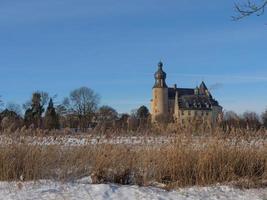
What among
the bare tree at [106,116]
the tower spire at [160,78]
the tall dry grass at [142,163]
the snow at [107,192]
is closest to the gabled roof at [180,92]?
the tower spire at [160,78]

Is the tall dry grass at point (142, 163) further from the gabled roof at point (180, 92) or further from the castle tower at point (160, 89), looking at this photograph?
the gabled roof at point (180, 92)

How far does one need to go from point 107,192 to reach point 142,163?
4.90 ft

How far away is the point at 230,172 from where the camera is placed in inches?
368

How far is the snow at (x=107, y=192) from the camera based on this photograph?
7.76m

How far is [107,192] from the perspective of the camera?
26.4 ft

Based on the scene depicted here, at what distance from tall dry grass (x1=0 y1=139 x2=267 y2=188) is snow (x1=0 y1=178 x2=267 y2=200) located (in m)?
0.59

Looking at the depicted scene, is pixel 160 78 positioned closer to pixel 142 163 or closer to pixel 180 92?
pixel 180 92

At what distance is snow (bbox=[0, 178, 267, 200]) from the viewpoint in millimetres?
7755

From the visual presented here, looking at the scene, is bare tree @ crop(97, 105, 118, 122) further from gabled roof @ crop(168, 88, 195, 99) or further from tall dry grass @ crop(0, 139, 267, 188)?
gabled roof @ crop(168, 88, 195, 99)

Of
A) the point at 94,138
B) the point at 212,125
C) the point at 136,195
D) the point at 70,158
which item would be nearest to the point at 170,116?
the point at 212,125

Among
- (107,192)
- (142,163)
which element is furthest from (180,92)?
(107,192)

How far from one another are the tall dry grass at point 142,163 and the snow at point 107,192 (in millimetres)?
586

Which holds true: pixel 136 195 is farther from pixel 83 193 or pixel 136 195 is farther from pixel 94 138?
pixel 94 138

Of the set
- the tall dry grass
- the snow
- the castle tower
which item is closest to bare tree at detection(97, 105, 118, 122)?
the tall dry grass
